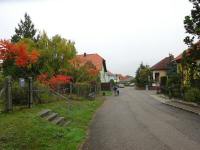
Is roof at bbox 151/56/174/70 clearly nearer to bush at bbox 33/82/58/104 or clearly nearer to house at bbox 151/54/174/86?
house at bbox 151/54/174/86

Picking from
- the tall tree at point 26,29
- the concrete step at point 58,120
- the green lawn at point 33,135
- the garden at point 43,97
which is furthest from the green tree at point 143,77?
the green lawn at point 33,135

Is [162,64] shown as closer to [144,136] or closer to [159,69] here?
[159,69]

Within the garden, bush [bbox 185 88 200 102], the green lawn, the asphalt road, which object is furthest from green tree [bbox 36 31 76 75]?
the green lawn

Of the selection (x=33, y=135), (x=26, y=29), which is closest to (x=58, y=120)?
(x=33, y=135)

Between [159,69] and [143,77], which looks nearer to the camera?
[159,69]

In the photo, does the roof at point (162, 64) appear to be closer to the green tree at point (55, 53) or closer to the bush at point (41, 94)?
the green tree at point (55, 53)

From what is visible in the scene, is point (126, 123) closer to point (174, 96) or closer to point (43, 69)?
point (174, 96)

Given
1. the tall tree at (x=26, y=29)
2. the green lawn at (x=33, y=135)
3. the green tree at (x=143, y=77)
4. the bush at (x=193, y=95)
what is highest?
the tall tree at (x=26, y=29)

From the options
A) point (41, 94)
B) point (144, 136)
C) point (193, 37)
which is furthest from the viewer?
point (193, 37)

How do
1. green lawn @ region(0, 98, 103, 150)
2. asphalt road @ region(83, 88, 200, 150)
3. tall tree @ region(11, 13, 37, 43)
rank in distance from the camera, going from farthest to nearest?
tall tree @ region(11, 13, 37, 43), asphalt road @ region(83, 88, 200, 150), green lawn @ region(0, 98, 103, 150)

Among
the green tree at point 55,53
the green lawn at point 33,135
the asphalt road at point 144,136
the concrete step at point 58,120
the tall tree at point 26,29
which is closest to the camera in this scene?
the green lawn at point 33,135

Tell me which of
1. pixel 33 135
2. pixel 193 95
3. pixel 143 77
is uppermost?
pixel 143 77

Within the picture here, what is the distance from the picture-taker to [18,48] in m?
35.6

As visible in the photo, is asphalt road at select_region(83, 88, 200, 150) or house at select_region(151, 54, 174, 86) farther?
house at select_region(151, 54, 174, 86)
